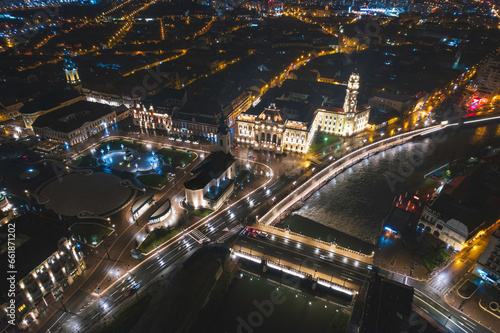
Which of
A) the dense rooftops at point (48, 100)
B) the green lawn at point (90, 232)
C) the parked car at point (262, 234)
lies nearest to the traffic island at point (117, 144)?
the dense rooftops at point (48, 100)

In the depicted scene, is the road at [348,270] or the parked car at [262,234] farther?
the parked car at [262,234]

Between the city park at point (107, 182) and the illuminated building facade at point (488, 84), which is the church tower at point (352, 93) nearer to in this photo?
the city park at point (107, 182)

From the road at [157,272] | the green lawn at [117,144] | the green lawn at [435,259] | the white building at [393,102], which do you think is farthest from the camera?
the white building at [393,102]

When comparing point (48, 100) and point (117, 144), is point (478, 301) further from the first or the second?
point (48, 100)

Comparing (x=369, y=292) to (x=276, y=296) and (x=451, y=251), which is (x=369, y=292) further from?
(x=451, y=251)

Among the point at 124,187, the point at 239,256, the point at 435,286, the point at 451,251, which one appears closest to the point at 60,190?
the point at 124,187

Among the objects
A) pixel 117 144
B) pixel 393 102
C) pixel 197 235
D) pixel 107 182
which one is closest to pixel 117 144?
pixel 117 144

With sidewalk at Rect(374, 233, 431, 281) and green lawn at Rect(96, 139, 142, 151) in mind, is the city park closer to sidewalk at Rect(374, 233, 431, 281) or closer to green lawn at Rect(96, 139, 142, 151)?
green lawn at Rect(96, 139, 142, 151)
